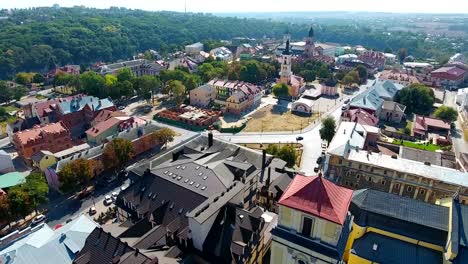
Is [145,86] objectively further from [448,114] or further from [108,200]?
[448,114]

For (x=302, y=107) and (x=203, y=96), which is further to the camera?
(x=203, y=96)

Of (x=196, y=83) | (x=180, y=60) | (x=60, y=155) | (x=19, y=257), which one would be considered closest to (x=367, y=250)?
(x=19, y=257)

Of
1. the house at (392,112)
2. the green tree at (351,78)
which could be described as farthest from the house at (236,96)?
the house at (392,112)

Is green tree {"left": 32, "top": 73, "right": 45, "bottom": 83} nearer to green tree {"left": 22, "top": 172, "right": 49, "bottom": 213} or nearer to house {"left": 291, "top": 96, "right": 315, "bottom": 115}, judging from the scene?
green tree {"left": 22, "top": 172, "right": 49, "bottom": 213}

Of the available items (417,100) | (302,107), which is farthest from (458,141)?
(302,107)

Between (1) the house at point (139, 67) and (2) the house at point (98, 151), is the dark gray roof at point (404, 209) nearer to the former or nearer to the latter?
(2) the house at point (98, 151)

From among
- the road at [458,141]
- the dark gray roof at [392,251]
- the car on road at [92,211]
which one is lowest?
the car on road at [92,211]

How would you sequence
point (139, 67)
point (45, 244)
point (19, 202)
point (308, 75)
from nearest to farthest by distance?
point (45, 244) < point (19, 202) < point (308, 75) < point (139, 67)

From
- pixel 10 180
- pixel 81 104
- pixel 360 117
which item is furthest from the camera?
pixel 81 104
